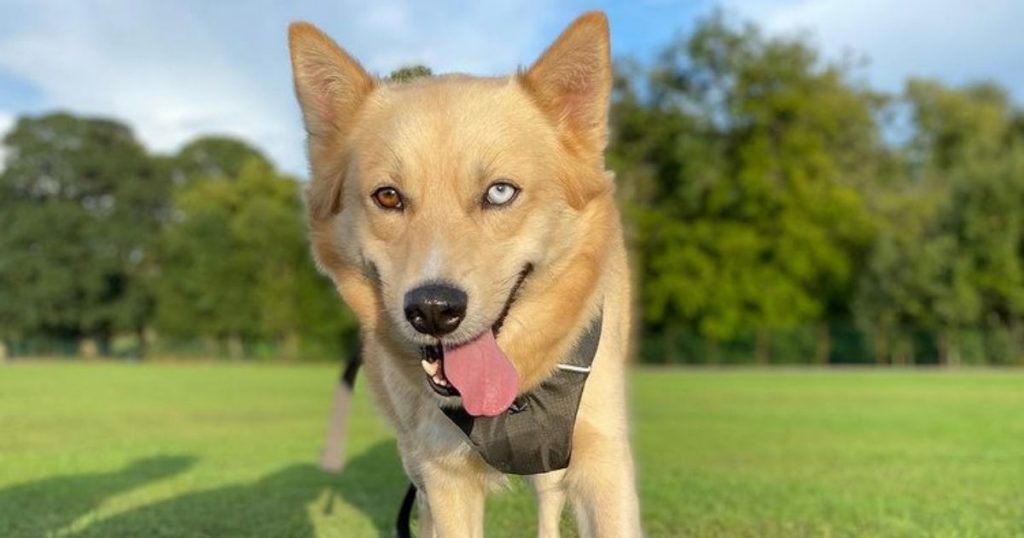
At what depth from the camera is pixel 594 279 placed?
11.3ft

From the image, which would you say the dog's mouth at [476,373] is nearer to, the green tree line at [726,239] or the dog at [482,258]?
the dog at [482,258]

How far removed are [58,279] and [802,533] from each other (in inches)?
2355

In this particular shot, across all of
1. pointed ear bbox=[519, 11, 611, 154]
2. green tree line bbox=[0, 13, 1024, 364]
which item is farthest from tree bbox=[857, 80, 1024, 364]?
pointed ear bbox=[519, 11, 611, 154]

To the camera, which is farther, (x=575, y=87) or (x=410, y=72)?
(x=410, y=72)

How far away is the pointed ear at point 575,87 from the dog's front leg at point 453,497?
1.33 m

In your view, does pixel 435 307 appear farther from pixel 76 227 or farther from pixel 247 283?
pixel 76 227

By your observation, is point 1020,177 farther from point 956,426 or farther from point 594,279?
point 594,279

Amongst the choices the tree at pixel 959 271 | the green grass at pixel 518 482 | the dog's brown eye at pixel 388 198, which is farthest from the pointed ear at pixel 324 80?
the tree at pixel 959 271

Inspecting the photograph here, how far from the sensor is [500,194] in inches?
123

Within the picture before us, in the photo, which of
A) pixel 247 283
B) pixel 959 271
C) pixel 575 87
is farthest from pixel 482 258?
pixel 247 283

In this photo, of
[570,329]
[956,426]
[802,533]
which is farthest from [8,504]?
[956,426]

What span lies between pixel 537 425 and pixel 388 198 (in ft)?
3.15

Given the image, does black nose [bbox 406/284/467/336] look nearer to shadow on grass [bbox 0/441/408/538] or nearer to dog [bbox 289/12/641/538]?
dog [bbox 289/12/641/538]

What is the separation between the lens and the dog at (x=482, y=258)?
302 cm
